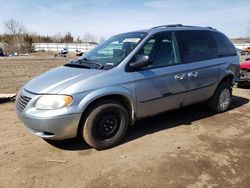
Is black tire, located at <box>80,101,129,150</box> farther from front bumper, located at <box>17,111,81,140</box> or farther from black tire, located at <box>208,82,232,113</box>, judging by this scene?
black tire, located at <box>208,82,232,113</box>

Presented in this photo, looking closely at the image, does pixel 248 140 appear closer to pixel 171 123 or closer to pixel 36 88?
pixel 171 123

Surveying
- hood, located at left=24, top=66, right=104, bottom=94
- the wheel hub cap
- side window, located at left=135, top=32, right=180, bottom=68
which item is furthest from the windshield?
the wheel hub cap

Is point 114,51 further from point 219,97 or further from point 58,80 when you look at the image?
point 219,97

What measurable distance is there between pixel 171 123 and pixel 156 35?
179cm

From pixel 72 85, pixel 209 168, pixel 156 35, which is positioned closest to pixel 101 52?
pixel 156 35

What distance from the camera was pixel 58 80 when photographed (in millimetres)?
4227

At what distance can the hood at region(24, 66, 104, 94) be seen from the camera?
159 inches

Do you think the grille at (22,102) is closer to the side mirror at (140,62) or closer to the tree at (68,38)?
the side mirror at (140,62)

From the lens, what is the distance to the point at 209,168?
3.80m

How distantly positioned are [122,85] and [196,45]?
6.83ft

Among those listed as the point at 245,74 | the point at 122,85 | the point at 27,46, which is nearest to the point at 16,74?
the point at 245,74

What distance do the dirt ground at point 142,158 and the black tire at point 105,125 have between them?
0.52ft

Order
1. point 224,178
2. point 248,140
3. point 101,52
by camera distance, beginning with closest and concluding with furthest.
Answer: point 224,178
point 248,140
point 101,52

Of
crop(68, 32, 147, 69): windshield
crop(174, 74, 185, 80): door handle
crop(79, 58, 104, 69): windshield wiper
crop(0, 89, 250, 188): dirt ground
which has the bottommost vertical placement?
crop(0, 89, 250, 188): dirt ground
